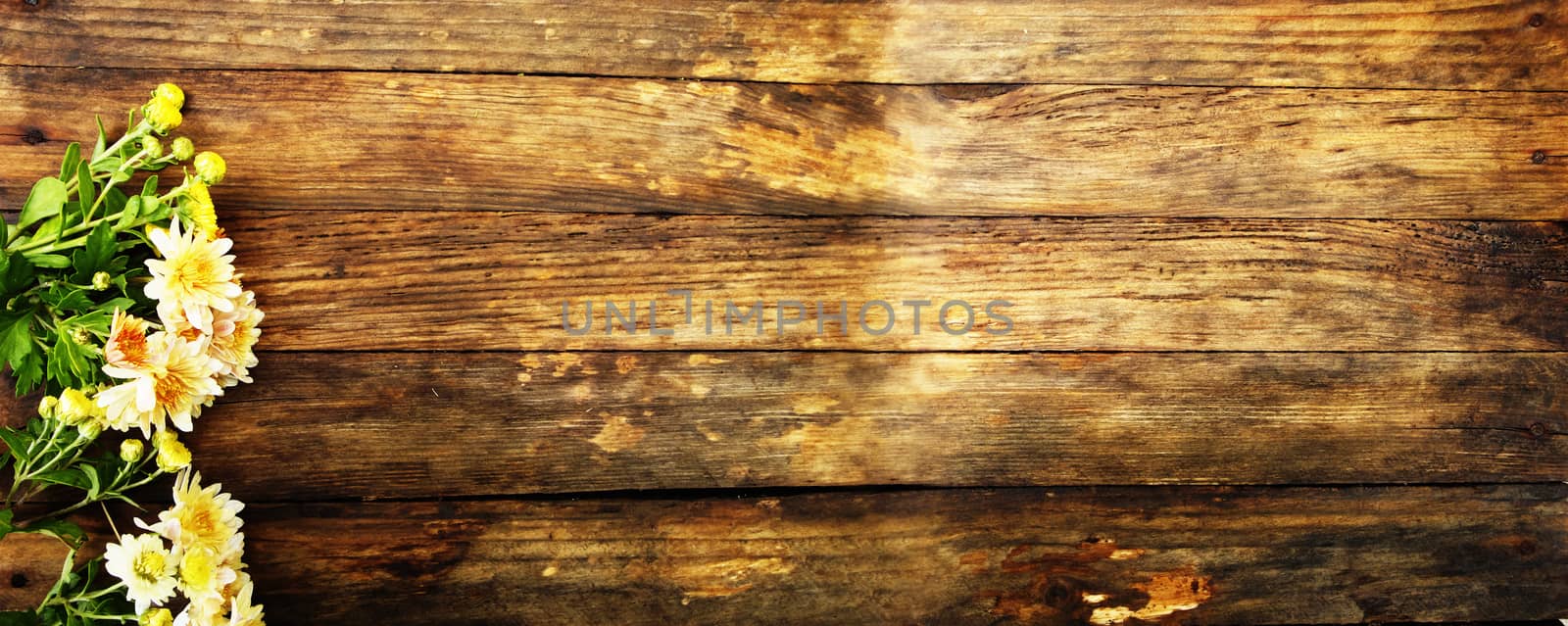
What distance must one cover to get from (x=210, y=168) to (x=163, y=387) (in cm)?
22

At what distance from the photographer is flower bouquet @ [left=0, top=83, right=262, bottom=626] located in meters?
0.86

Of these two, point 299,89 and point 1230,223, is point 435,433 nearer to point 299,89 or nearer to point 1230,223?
point 299,89

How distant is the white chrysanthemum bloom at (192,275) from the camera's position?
864 mm

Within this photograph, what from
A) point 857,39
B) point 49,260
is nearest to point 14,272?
point 49,260

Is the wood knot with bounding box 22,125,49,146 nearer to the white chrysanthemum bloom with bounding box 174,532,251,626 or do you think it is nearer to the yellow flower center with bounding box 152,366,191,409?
the yellow flower center with bounding box 152,366,191,409

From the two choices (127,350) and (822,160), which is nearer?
(127,350)

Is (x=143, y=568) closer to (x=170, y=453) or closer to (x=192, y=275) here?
(x=170, y=453)

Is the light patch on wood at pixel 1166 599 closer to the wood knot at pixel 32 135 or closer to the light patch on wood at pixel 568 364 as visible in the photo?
the light patch on wood at pixel 568 364

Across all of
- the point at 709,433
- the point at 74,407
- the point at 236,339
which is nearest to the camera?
the point at 74,407

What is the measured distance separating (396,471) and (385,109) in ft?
1.35

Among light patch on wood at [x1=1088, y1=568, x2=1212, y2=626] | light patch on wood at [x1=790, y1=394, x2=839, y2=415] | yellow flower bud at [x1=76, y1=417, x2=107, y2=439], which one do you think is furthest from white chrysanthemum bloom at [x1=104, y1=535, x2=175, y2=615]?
light patch on wood at [x1=1088, y1=568, x2=1212, y2=626]

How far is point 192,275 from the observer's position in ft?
2.91

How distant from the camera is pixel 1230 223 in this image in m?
1.06

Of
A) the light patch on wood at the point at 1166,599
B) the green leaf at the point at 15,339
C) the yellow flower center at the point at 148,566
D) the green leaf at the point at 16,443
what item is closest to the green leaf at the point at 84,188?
the green leaf at the point at 15,339
